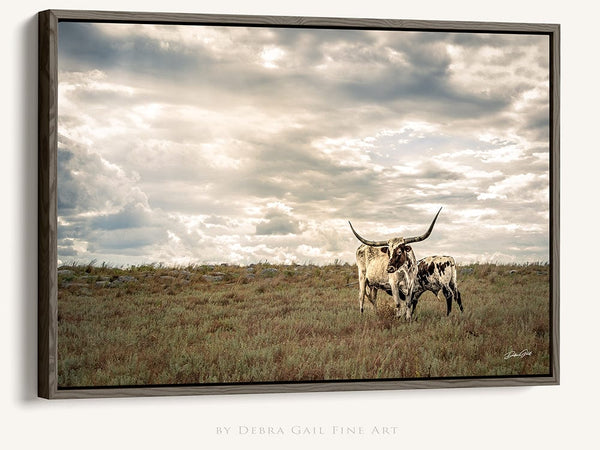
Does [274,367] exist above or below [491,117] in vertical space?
below

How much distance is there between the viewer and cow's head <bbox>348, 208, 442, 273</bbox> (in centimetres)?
484

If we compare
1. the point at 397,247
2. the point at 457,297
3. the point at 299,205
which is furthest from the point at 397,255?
the point at 299,205

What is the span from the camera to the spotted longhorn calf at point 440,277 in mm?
4891

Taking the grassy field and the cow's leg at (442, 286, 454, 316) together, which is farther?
the cow's leg at (442, 286, 454, 316)

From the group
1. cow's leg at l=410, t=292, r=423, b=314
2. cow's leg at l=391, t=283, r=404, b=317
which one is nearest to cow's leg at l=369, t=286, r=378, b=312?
cow's leg at l=391, t=283, r=404, b=317

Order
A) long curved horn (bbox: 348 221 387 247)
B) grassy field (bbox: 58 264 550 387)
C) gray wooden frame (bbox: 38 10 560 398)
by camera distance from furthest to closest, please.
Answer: long curved horn (bbox: 348 221 387 247)
grassy field (bbox: 58 264 550 387)
gray wooden frame (bbox: 38 10 560 398)

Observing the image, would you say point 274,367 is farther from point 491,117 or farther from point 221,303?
point 491,117

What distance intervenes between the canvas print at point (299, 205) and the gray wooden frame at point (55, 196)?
5cm

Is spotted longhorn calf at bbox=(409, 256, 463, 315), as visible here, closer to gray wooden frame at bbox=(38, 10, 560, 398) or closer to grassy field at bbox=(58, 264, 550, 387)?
grassy field at bbox=(58, 264, 550, 387)
